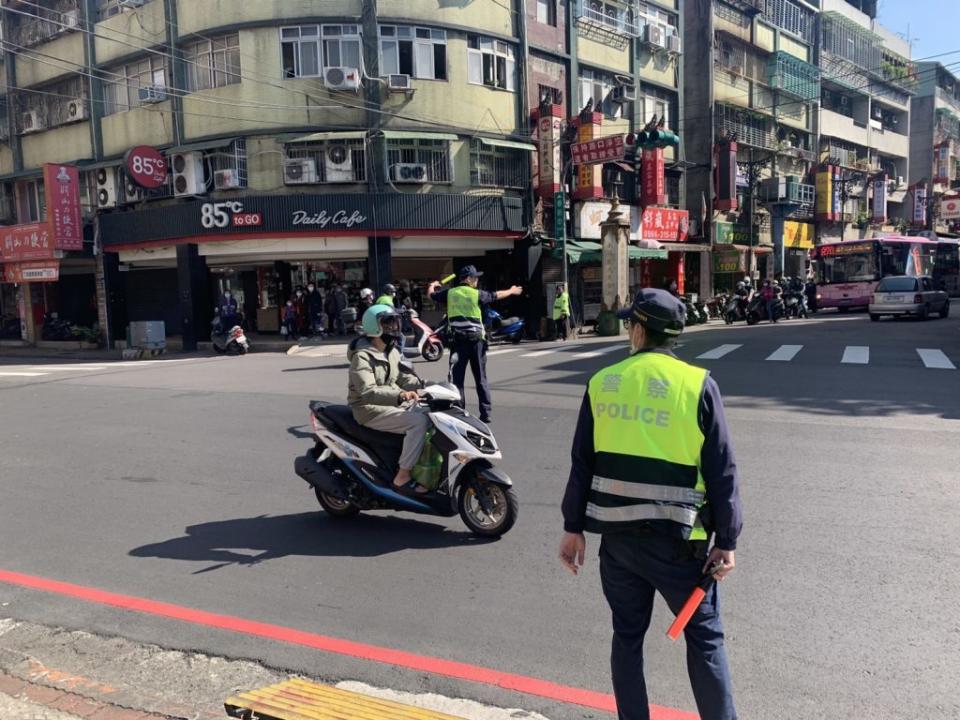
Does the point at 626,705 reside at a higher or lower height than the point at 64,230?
lower

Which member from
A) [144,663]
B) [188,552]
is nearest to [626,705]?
[144,663]

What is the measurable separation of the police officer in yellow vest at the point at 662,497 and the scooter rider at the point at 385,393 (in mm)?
2700

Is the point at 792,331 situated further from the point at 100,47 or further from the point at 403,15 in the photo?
the point at 100,47

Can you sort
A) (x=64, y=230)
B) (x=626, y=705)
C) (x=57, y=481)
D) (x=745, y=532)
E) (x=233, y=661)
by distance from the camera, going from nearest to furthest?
1. (x=626, y=705)
2. (x=233, y=661)
3. (x=745, y=532)
4. (x=57, y=481)
5. (x=64, y=230)

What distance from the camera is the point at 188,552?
17.3 feet

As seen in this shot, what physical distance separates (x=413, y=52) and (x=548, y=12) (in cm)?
594

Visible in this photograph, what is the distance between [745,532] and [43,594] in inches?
179

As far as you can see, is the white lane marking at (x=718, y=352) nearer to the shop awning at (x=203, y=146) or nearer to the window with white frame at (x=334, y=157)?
the window with white frame at (x=334, y=157)

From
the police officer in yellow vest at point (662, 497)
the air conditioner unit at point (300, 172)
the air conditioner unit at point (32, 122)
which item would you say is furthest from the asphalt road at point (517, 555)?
the air conditioner unit at point (32, 122)

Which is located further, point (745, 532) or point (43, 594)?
point (745, 532)

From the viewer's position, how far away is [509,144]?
23.8 metres

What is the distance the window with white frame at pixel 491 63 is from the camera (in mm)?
23281

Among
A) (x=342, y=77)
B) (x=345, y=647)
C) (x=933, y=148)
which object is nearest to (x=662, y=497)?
(x=345, y=647)

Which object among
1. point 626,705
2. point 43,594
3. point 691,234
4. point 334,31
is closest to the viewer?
point 626,705
